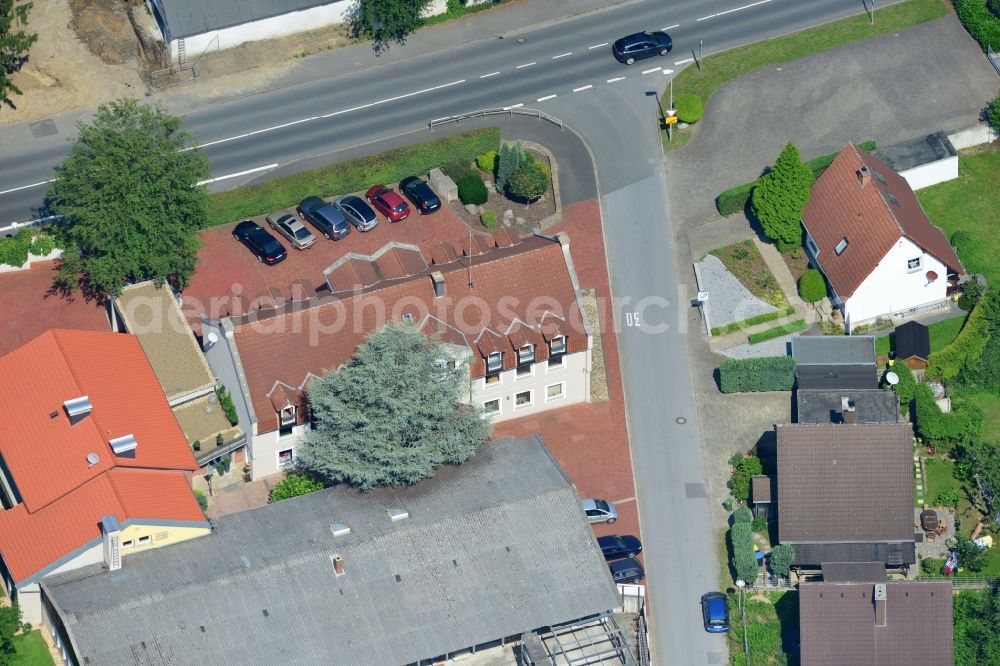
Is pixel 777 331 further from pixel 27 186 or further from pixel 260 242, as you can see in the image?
pixel 27 186

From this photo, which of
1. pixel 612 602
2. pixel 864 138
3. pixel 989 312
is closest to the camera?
pixel 612 602

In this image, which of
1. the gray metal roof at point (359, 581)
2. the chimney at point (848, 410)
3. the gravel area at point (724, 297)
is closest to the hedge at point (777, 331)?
the gravel area at point (724, 297)

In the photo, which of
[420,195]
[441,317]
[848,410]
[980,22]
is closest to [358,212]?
[420,195]

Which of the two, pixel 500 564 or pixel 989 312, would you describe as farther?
pixel 989 312

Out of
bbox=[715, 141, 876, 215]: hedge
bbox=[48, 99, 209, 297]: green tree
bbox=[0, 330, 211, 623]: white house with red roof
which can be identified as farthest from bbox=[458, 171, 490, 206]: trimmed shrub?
bbox=[0, 330, 211, 623]: white house with red roof

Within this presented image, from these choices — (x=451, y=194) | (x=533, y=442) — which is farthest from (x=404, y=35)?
(x=533, y=442)

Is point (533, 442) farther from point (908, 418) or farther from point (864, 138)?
point (864, 138)

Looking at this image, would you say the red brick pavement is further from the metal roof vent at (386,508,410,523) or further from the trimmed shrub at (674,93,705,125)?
the trimmed shrub at (674,93,705,125)
